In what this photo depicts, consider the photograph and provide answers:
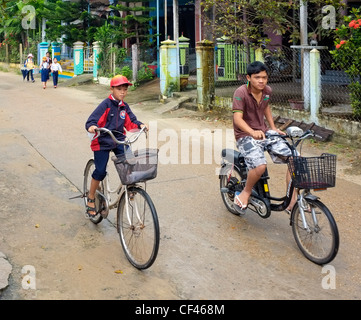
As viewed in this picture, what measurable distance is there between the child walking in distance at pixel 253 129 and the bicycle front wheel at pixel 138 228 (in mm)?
1205

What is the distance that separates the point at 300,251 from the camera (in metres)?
4.84

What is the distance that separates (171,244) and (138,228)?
0.66 meters

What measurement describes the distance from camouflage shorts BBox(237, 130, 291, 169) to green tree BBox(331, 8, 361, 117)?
4262 mm

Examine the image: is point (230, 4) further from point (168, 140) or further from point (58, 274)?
point (58, 274)

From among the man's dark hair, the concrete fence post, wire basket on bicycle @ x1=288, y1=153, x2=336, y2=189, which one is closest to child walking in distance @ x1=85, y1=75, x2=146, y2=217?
the man's dark hair

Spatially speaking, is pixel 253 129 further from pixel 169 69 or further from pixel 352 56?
pixel 169 69

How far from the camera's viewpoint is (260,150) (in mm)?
5031

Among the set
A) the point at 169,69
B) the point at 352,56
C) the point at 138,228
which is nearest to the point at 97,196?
the point at 138,228

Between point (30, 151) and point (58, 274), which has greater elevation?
point (30, 151)

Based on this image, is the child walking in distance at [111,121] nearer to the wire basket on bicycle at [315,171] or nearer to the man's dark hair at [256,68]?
the man's dark hair at [256,68]

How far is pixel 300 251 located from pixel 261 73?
5.87ft

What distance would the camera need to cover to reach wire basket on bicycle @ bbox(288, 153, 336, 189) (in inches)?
170

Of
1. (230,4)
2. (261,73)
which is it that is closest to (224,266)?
(261,73)

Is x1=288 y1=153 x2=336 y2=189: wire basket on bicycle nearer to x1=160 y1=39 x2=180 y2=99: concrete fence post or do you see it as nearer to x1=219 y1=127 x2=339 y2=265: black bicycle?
x1=219 y1=127 x2=339 y2=265: black bicycle
